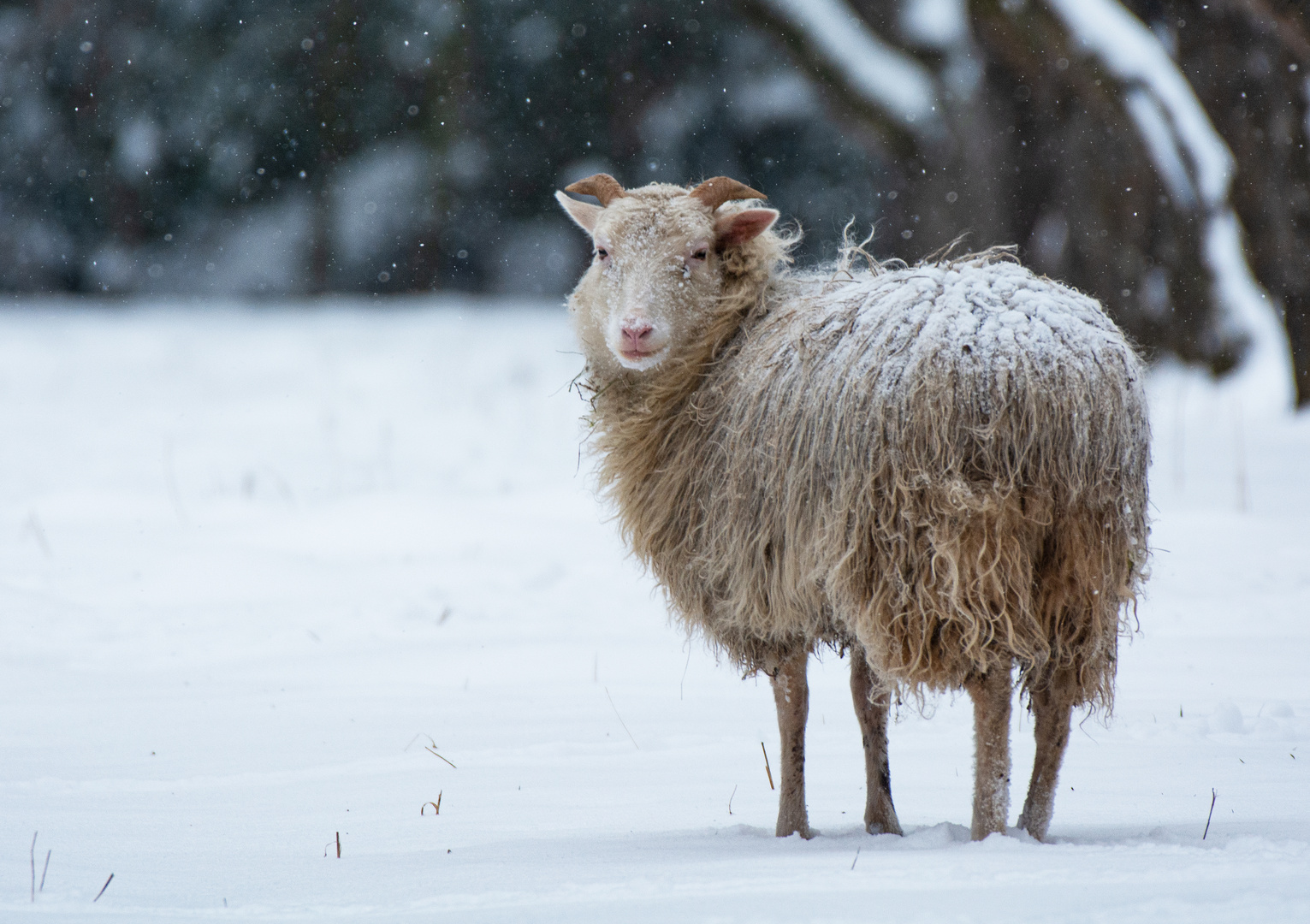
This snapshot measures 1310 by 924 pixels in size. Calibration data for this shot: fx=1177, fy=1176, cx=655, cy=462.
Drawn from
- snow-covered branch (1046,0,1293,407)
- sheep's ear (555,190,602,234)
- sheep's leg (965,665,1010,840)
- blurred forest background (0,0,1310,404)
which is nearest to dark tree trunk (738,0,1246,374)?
snow-covered branch (1046,0,1293,407)

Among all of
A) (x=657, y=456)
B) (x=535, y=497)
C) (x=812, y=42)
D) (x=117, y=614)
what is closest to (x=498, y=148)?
(x=812, y=42)

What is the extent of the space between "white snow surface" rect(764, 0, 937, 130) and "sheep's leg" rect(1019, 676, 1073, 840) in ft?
33.1

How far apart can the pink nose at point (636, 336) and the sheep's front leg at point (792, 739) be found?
984 millimetres

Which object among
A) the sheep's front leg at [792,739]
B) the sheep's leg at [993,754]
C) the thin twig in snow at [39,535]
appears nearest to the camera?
the sheep's leg at [993,754]

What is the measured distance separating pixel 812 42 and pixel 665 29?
4.24 meters

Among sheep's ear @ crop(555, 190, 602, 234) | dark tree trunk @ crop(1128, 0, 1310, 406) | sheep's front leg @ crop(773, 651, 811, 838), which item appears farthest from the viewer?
dark tree trunk @ crop(1128, 0, 1310, 406)

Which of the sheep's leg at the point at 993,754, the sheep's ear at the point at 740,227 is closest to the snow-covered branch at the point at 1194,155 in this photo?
the sheep's ear at the point at 740,227

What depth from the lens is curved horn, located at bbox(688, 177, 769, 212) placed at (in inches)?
144

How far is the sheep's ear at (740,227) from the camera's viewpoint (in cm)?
357

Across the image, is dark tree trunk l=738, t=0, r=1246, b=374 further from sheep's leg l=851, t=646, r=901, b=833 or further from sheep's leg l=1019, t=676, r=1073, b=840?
sheep's leg l=1019, t=676, r=1073, b=840

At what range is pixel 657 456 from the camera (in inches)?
135

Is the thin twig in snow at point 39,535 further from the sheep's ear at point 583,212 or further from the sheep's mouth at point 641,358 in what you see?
the sheep's mouth at point 641,358

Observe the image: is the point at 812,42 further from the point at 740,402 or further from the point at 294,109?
the point at 740,402

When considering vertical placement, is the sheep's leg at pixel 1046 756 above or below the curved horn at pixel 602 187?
below
